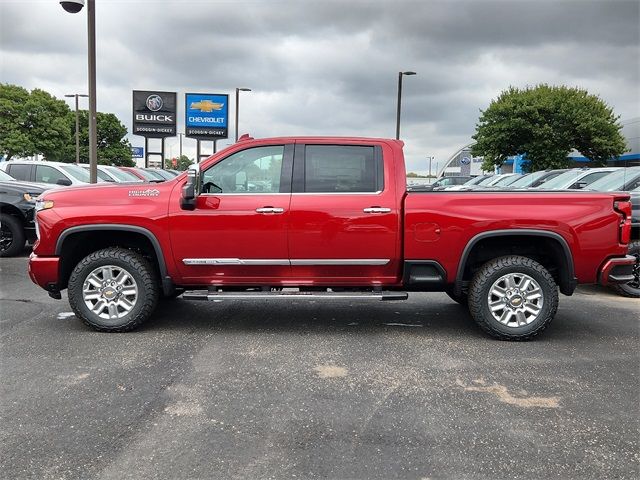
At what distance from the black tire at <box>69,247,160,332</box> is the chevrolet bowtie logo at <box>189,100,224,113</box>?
26499mm

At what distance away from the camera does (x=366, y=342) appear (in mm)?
5168

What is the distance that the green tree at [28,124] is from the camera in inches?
1766

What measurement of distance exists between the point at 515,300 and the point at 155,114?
28.3 m

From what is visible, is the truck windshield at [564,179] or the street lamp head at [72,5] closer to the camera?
the street lamp head at [72,5]

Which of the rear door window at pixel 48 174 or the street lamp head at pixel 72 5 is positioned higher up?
the street lamp head at pixel 72 5

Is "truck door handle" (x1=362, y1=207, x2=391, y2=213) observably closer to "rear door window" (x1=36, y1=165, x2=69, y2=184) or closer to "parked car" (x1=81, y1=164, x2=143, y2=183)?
"rear door window" (x1=36, y1=165, x2=69, y2=184)

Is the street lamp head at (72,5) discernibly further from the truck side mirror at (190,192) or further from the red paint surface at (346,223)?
the truck side mirror at (190,192)

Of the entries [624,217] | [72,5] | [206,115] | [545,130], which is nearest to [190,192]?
[624,217]

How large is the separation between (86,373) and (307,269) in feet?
7.09

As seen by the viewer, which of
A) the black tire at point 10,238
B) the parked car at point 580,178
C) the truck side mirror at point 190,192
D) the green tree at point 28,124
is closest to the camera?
the truck side mirror at point 190,192

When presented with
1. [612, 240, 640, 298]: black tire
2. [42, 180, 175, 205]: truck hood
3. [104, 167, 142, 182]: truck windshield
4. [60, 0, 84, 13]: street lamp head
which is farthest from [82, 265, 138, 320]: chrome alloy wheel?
[104, 167, 142, 182]: truck windshield

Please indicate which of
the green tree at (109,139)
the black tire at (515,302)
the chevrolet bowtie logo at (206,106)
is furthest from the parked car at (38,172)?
the green tree at (109,139)

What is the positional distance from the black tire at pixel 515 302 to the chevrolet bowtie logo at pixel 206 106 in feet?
89.9

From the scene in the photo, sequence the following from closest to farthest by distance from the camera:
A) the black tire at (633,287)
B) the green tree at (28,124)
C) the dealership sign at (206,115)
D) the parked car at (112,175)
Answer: the black tire at (633,287)
the parked car at (112,175)
the dealership sign at (206,115)
the green tree at (28,124)
